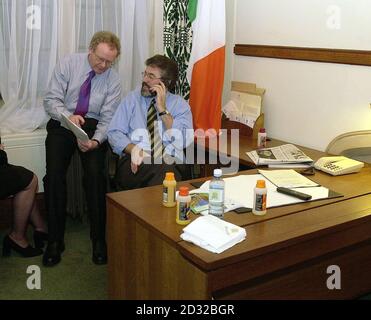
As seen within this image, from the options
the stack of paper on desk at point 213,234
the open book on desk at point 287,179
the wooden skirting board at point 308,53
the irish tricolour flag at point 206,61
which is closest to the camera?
the stack of paper on desk at point 213,234

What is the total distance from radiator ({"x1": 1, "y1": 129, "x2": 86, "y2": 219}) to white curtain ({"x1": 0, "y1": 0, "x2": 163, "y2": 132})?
0.24 ft

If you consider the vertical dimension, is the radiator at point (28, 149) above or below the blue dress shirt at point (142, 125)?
below

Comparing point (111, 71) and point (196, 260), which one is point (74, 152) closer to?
point (111, 71)

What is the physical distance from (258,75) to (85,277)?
1.85 metres

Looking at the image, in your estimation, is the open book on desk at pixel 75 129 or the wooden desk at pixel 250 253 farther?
the open book on desk at pixel 75 129

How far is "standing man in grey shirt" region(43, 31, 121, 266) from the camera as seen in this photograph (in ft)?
9.03

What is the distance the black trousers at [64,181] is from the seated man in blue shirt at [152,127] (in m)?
0.20

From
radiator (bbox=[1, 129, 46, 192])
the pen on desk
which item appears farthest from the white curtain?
the pen on desk

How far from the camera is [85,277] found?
2.54m

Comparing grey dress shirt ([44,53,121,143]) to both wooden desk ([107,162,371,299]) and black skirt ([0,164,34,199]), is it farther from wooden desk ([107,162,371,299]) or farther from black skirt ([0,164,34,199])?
wooden desk ([107,162,371,299])

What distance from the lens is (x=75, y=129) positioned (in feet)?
8.69

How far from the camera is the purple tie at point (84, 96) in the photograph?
296 centimetres

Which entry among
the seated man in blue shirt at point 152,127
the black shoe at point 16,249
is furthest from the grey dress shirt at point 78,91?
the black shoe at point 16,249

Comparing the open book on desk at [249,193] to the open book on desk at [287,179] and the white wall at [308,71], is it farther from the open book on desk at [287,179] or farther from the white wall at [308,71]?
the white wall at [308,71]
